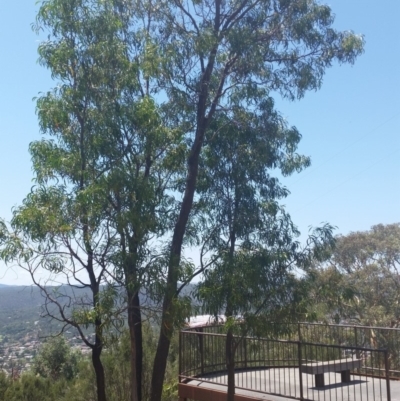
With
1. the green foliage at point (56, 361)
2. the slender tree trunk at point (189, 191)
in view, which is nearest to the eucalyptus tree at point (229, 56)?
the slender tree trunk at point (189, 191)

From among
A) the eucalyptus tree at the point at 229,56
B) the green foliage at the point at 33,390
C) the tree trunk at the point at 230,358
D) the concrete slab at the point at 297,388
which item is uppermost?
the eucalyptus tree at the point at 229,56

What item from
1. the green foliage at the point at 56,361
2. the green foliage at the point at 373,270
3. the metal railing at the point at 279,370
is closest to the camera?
the metal railing at the point at 279,370

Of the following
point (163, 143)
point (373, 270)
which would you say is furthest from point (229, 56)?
point (373, 270)

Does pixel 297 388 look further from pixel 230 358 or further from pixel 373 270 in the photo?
pixel 373 270

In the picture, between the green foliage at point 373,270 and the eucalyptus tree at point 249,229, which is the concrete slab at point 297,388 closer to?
the eucalyptus tree at point 249,229

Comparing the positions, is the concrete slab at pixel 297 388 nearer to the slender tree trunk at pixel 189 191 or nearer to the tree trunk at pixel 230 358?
the tree trunk at pixel 230 358

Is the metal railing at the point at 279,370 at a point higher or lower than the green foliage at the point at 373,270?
lower

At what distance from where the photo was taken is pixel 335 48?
10898mm

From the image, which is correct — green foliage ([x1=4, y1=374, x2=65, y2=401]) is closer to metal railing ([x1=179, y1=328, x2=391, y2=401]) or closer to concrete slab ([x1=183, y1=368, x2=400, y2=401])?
metal railing ([x1=179, y1=328, x2=391, y2=401])

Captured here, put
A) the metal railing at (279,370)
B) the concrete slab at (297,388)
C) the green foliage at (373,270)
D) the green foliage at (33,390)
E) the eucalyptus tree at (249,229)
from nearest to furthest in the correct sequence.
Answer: the eucalyptus tree at (249,229)
the concrete slab at (297,388)
the metal railing at (279,370)
the green foliage at (33,390)
the green foliage at (373,270)

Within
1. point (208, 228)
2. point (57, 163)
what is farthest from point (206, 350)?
point (57, 163)

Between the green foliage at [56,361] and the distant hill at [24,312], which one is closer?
the distant hill at [24,312]

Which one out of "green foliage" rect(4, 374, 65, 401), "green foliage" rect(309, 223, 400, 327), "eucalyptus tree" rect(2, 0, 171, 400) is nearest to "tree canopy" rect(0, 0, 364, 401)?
"eucalyptus tree" rect(2, 0, 171, 400)

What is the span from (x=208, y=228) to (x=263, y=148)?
1.56 m
